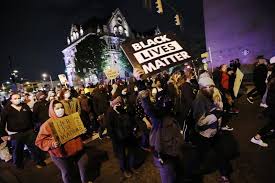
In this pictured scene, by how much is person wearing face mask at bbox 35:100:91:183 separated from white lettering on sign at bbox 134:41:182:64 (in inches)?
75.4

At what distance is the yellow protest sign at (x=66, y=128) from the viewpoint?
4387 millimetres

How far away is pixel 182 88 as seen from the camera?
7.09 m

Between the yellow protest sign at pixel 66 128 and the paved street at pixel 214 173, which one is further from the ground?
the yellow protest sign at pixel 66 128

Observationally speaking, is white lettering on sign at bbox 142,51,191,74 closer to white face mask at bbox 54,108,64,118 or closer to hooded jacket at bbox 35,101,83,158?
white face mask at bbox 54,108,64,118

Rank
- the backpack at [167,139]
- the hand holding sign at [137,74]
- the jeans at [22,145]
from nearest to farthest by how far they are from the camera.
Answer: the backpack at [167,139] < the hand holding sign at [137,74] < the jeans at [22,145]

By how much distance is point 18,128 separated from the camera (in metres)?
7.12

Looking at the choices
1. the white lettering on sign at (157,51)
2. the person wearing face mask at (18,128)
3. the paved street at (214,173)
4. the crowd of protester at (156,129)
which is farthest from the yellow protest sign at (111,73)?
the white lettering on sign at (157,51)

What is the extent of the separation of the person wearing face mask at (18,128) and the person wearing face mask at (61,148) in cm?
315

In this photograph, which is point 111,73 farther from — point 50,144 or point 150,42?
point 50,144

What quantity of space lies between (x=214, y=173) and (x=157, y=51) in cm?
289

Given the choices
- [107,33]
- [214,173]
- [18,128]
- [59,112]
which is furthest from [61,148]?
[107,33]

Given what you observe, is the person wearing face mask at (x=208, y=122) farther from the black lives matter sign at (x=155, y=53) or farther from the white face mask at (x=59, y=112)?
the white face mask at (x=59, y=112)

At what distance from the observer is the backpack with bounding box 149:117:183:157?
12.7 feet

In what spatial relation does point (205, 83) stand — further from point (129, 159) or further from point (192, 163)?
point (129, 159)
